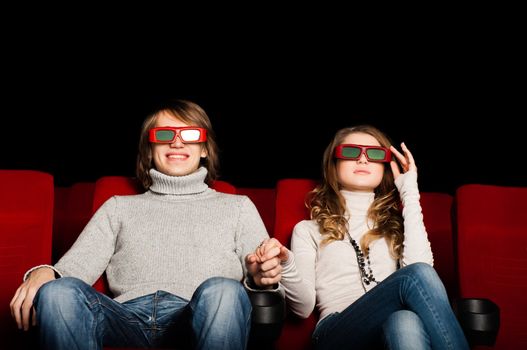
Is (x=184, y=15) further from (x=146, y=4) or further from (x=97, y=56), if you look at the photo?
(x=97, y=56)

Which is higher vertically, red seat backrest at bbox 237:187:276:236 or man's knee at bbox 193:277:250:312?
man's knee at bbox 193:277:250:312

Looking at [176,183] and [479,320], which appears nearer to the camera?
[479,320]

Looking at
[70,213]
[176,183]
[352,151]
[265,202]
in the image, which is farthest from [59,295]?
[70,213]

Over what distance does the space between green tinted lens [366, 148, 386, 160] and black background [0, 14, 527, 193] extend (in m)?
1.16

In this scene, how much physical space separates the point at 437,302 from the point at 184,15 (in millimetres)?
2281

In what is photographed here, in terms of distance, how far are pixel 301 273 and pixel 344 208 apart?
31 cm

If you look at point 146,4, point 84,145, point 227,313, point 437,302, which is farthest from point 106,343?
point 146,4

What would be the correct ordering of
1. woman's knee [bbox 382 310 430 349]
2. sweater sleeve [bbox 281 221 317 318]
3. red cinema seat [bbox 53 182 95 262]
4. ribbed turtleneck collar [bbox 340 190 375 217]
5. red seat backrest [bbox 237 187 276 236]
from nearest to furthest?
woman's knee [bbox 382 310 430 349]
sweater sleeve [bbox 281 221 317 318]
ribbed turtleneck collar [bbox 340 190 375 217]
red seat backrest [bbox 237 187 276 236]
red cinema seat [bbox 53 182 95 262]

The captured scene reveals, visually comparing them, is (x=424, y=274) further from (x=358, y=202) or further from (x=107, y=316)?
(x=107, y=316)

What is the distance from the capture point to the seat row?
1.86m

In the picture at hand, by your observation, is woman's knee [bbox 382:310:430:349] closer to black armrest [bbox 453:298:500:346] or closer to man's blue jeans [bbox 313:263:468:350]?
man's blue jeans [bbox 313:263:468:350]

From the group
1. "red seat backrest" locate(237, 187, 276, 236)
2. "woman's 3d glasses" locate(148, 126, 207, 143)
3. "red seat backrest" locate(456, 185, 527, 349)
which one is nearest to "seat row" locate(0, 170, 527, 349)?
"red seat backrest" locate(456, 185, 527, 349)

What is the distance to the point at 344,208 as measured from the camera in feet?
6.81

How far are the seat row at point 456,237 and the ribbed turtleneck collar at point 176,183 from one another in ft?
0.47
